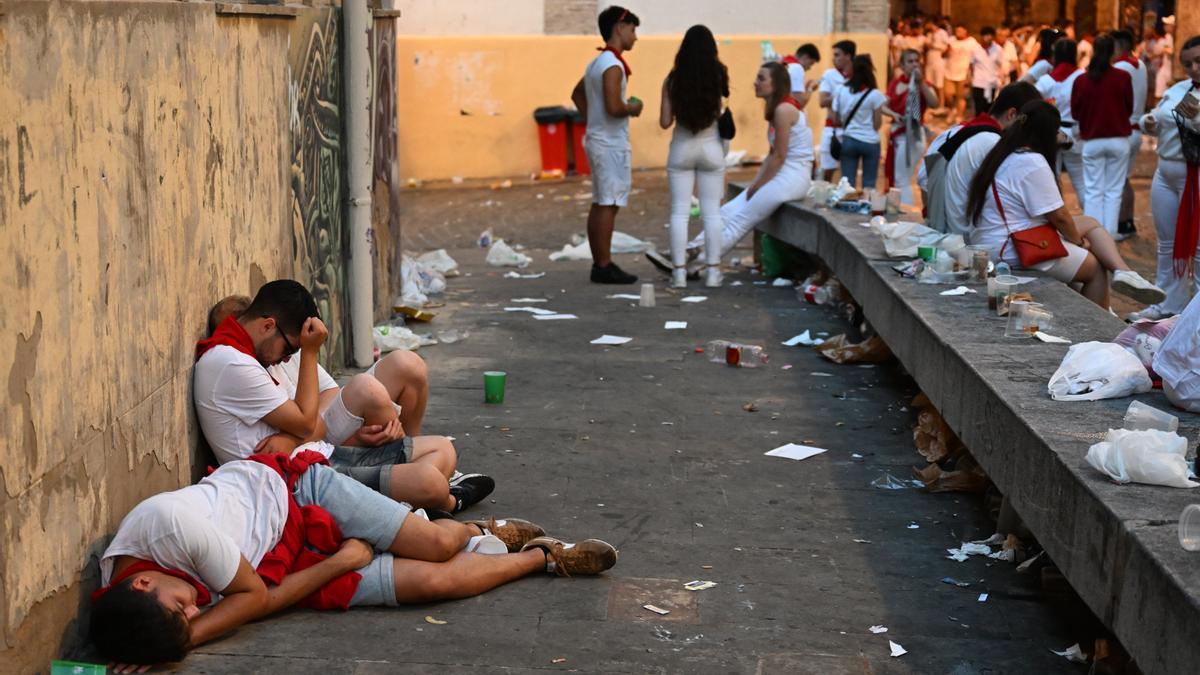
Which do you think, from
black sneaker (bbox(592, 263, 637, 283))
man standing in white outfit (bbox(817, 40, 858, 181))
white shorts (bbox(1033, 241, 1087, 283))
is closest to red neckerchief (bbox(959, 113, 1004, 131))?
white shorts (bbox(1033, 241, 1087, 283))

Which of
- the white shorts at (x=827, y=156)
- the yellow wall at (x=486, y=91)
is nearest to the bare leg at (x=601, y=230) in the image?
the white shorts at (x=827, y=156)

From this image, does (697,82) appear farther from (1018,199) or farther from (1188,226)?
(1188,226)

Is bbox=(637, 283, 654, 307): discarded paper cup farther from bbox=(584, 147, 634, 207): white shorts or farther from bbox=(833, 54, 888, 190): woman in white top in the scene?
bbox=(833, 54, 888, 190): woman in white top

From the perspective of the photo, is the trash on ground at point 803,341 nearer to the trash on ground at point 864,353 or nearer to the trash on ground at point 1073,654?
the trash on ground at point 864,353

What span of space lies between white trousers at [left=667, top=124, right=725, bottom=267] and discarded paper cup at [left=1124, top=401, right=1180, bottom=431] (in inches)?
259

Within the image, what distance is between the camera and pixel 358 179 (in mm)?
8344

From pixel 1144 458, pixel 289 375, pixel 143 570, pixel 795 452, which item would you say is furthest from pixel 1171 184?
pixel 143 570

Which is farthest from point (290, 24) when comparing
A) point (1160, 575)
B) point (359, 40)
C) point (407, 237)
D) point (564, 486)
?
point (407, 237)

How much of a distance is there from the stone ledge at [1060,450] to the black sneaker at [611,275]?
3374mm

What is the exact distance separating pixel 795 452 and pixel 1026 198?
2.57 metres

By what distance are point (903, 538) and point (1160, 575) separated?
206 centimetres

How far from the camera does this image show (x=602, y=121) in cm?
1133

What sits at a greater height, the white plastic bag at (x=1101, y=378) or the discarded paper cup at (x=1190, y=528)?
the white plastic bag at (x=1101, y=378)

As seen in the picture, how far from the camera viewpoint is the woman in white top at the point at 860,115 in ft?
47.1
